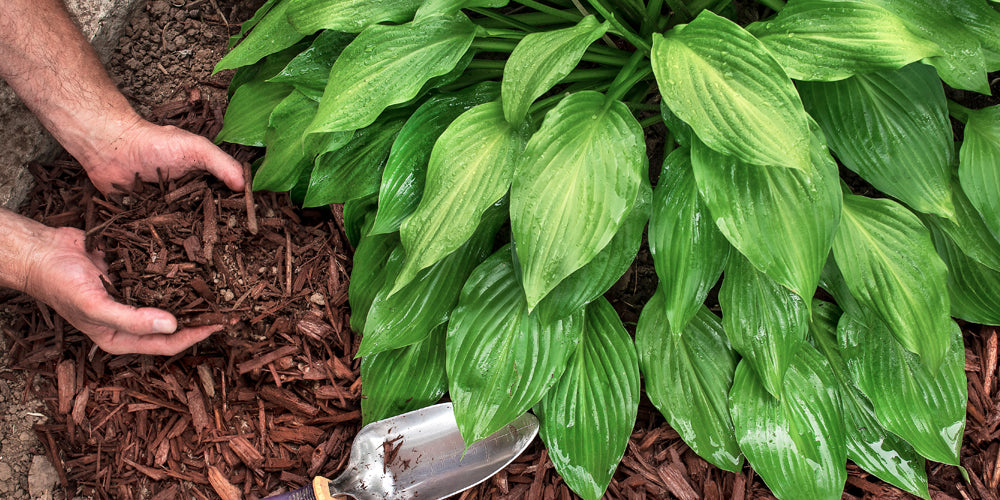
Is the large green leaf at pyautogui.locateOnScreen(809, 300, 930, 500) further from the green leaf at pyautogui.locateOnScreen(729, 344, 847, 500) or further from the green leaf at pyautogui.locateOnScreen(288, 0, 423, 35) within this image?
the green leaf at pyautogui.locateOnScreen(288, 0, 423, 35)

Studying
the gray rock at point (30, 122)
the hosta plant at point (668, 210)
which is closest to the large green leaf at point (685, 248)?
the hosta plant at point (668, 210)

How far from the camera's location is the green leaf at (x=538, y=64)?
103cm

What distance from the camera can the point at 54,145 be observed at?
157 centimetres

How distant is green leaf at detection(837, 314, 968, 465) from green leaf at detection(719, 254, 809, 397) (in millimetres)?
186

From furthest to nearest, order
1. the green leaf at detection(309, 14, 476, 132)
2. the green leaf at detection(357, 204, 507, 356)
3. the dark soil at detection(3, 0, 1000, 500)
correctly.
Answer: the dark soil at detection(3, 0, 1000, 500), the green leaf at detection(357, 204, 507, 356), the green leaf at detection(309, 14, 476, 132)

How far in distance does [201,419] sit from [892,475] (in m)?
1.50

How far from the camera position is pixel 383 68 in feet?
3.81

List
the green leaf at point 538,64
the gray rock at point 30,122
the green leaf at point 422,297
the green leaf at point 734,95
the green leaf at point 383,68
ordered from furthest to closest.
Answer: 1. the gray rock at point 30,122
2. the green leaf at point 422,297
3. the green leaf at point 383,68
4. the green leaf at point 538,64
5. the green leaf at point 734,95

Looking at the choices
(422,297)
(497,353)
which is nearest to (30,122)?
(422,297)

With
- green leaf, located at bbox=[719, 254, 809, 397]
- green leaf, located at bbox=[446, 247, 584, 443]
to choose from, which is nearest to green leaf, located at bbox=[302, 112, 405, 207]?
green leaf, located at bbox=[446, 247, 584, 443]

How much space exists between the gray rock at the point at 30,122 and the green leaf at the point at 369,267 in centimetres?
91

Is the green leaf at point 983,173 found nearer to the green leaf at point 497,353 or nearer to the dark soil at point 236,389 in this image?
the dark soil at point 236,389

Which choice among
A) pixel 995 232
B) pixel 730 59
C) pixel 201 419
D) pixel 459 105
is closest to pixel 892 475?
pixel 995 232

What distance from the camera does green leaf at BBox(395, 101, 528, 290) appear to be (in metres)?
1.08
